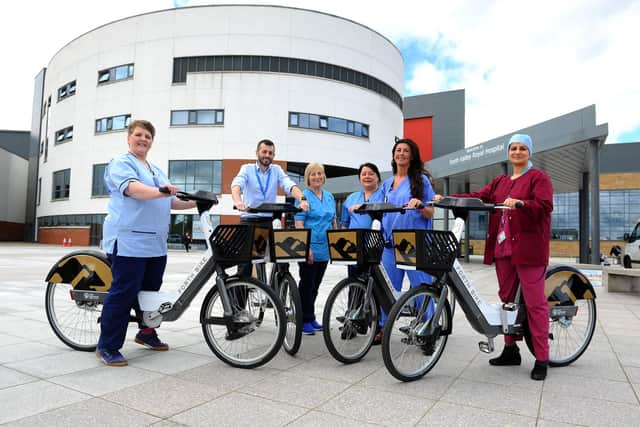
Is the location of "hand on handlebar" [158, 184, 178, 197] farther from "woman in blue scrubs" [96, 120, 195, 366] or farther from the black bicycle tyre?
the black bicycle tyre

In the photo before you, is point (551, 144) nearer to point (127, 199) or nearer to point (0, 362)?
point (127, 199)

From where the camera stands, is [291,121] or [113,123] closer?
[291,121]

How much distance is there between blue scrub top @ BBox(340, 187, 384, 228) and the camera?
447 cm

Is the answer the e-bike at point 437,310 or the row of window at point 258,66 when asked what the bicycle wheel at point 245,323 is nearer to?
the e-bike at point 437,310

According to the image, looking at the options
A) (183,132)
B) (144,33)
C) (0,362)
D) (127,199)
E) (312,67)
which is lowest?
(0,362)

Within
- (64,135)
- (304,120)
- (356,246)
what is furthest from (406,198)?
(64,135)

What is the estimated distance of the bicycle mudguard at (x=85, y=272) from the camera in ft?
12.8

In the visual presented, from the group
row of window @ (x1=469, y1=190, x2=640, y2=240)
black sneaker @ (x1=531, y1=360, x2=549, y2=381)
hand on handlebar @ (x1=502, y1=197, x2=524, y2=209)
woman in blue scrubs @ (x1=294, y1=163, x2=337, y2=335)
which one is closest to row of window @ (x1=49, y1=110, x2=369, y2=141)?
row of window @ (x1=469, y1=190, x2=640, y2=240)

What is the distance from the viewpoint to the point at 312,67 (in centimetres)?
3083

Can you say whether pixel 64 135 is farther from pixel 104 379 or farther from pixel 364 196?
pixel 104 379

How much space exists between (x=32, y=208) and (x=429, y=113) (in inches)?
1717

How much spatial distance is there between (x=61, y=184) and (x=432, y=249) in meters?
39.4

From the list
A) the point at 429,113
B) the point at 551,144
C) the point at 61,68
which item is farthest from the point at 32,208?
the point at 551,144

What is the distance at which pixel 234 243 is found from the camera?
352cm
